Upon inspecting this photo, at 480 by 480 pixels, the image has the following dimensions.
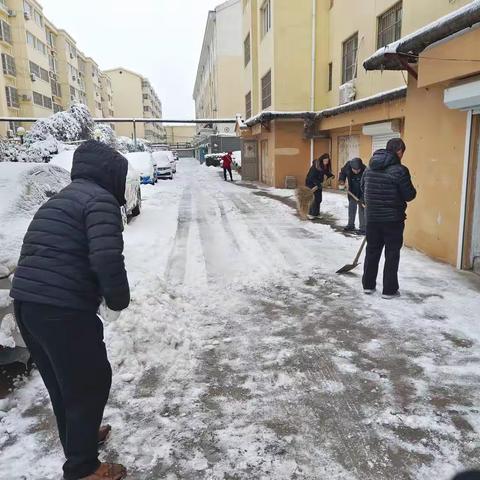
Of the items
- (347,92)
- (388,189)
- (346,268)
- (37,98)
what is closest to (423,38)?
(388,189)

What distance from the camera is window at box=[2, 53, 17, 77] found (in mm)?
37531

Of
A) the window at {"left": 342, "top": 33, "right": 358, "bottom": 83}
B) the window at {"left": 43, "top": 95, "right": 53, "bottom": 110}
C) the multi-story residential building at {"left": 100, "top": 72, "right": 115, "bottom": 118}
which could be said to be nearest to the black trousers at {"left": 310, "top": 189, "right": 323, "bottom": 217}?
the window at {"left": 342, "top": 33, "right": 358, "bottom": 83}

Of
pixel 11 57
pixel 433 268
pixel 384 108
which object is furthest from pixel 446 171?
pixel 11 57

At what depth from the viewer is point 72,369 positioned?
202cm

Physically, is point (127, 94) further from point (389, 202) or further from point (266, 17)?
point (389, 202)

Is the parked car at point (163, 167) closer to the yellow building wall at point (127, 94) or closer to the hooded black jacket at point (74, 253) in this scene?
the hooded black jacket at point (74, 253)

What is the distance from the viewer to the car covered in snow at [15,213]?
10.1ft

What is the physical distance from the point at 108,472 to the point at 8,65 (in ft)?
147

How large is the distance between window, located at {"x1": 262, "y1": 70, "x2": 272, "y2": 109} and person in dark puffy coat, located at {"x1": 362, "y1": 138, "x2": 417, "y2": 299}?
15.5 meters

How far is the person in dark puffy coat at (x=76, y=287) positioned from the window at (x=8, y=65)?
141 feet

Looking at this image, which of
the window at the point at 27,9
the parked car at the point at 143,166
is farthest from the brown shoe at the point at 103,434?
the window at the point at 27,9

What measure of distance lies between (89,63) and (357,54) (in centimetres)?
6424

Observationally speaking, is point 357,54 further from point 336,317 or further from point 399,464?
point 399,464

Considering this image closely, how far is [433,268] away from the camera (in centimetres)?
615
